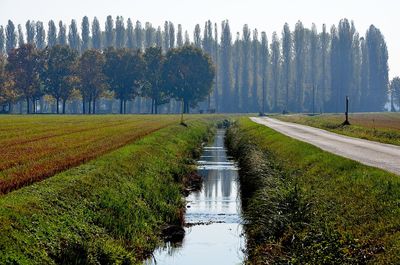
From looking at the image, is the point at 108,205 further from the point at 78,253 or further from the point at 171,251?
the point at 78,253

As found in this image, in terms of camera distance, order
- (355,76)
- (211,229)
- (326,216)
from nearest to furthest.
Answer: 1. (326,216)
2. (211,229)
3. (355,76)

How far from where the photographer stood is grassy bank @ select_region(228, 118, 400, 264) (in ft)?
46.4

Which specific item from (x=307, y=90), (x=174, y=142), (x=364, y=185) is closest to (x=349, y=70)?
(x=307, y=90)

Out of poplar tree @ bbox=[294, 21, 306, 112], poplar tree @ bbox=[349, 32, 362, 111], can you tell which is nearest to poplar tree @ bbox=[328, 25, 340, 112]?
poplar tree @ bbox=[349, 32, 362, 111]

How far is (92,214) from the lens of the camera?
1822cm

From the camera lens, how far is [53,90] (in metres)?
141

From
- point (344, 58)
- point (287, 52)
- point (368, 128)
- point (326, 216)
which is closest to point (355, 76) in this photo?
point (344, 58)

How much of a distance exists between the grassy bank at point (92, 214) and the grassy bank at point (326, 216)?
319cm

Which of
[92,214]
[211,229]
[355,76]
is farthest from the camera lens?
[355,76]

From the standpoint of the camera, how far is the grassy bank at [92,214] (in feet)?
46.0

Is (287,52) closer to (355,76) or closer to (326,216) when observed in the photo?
(355,76)

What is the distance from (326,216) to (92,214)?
6237 millimetres

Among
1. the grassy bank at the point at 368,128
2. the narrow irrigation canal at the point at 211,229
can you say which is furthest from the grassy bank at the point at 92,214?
the grassy bank at the point at 368,128

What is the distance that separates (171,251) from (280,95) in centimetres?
17748
